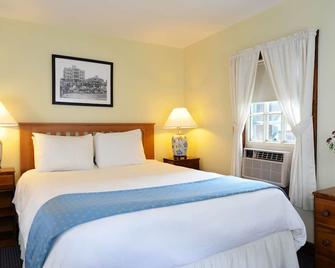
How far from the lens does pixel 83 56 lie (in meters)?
3.40

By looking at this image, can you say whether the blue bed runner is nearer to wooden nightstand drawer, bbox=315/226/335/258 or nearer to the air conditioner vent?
wooden nightstand drawer, bbox=315/226/335/258

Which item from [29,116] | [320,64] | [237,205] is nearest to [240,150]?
[320,64]

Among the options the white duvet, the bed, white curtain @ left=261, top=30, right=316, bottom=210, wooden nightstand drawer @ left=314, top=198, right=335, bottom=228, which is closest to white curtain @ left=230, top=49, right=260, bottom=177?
white curtain @ left=261, top=30, right=316, bottom=210

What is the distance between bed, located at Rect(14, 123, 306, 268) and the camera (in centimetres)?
129

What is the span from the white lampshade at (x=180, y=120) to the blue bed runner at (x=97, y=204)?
170 centimetres

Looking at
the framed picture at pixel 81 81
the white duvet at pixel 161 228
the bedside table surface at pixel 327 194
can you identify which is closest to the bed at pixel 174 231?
the white duvet at pixel 161 228

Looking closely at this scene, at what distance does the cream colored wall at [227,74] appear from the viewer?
7.64 feet

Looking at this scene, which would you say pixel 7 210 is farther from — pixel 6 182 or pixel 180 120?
pixel 180 120

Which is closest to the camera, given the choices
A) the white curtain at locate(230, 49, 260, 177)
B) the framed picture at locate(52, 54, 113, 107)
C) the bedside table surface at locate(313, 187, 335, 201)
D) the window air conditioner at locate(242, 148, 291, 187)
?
the bedside table surface at locate(313, 187, 335, 201)

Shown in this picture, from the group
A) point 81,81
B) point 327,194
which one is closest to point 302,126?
point 327,194

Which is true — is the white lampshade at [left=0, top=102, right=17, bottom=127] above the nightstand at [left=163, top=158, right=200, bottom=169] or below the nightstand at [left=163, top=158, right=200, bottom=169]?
above

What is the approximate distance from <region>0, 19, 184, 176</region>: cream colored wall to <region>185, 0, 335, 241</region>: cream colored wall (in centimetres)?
41

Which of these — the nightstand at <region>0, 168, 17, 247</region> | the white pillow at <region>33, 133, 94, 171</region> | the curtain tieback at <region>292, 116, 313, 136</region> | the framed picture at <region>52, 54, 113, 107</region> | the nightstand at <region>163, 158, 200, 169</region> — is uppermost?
the framed picture at <region>52, 54, 113, 107</region>

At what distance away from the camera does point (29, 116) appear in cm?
311
